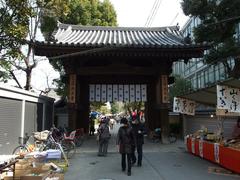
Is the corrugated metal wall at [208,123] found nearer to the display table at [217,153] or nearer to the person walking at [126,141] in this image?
the display table at [217,153]

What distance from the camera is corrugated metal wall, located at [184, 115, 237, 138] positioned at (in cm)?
1616

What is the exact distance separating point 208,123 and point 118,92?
6665 mm

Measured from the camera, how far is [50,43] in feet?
56.1

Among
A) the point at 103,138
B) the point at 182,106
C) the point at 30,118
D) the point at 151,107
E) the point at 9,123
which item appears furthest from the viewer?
the point at 151,107

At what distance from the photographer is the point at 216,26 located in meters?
20.7

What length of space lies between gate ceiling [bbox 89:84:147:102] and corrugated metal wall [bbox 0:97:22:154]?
23.9 feet

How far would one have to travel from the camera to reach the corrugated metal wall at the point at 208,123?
53.0 feet

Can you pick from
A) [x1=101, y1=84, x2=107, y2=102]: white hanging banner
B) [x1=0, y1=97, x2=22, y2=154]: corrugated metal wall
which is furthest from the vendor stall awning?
[x1=0, y1=97, x2=22, y2=154]: corrugated metal wall

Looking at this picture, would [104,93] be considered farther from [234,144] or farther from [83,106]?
[234,144]

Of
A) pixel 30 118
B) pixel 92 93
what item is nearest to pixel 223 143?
pixel 30 118

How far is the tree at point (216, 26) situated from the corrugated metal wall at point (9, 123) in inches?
491

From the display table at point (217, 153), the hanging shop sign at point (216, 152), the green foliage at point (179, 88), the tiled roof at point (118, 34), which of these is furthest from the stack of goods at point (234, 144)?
the green foliage at point (179, 88)

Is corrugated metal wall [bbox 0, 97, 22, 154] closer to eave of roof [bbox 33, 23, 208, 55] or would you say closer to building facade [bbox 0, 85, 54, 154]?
building facade [bbox 0, 85, 54, 154]

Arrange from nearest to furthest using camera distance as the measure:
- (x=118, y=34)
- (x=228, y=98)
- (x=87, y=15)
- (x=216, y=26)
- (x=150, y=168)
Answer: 1. (x=228, y=98)
2. (x=150, y=168)
3. (x=216, y=26)
4. (x=118, y=34)
5. (x=87, y=15)
